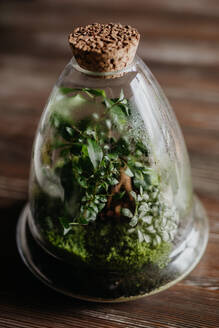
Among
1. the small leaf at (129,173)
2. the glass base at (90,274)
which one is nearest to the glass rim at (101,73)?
the small leaf at (129,173)

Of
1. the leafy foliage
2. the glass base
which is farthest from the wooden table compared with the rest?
the leafy foliage

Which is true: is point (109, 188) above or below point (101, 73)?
below

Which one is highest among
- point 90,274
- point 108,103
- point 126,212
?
point 108,103

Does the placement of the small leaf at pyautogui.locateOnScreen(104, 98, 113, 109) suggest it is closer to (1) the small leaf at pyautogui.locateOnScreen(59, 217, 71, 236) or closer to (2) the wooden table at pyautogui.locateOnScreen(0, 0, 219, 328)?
(1) the small leaf at pyautogui.locateOnScreen(59, 217, 71, 236)

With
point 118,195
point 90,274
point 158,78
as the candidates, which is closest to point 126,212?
point 118,195

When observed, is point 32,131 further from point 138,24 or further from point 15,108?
point 138,24

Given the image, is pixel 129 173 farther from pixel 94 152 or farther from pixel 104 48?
pixel 104 48

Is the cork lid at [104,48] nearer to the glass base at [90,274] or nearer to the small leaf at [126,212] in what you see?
the small leaf at [126,212]

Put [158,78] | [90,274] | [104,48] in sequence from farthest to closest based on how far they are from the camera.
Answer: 1. [158,78]
2. [90,274]
3. [104,48]
